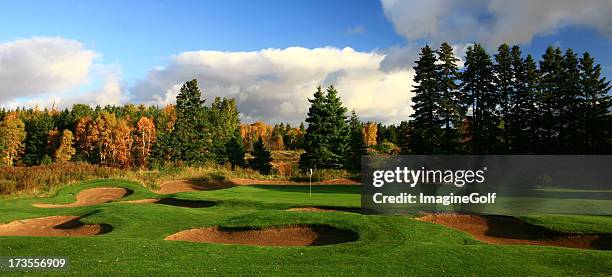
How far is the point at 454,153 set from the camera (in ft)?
151

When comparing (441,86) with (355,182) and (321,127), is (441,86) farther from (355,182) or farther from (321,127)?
(321,127)

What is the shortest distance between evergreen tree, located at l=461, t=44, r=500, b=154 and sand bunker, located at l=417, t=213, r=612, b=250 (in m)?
31.0

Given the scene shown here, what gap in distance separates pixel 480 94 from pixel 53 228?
46391 millimetres

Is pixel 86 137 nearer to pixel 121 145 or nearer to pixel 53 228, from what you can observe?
pixel 121 145

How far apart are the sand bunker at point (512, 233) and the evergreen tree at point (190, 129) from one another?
193ft

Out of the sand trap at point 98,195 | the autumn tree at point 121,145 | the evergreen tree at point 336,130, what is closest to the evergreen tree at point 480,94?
the evergreen tree at point 336,130

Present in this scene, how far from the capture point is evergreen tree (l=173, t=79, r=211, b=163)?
240ft

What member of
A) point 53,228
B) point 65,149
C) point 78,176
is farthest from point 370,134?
point 53,228

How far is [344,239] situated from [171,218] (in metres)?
8.50

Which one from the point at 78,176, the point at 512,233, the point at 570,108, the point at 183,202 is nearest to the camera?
the point at 512,233

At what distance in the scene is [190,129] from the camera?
74.6 m

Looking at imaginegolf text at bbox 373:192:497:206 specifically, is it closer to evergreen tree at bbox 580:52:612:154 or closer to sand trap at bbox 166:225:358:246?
sand trap at bbox 166:225:358:246

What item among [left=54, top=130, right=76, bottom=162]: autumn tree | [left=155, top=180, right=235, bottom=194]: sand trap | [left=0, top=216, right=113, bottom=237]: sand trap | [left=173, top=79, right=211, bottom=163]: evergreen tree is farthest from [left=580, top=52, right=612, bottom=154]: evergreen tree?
[left=54, top=130, right=76, bottom=162]: autumn tree

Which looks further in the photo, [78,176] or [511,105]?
[511,105]
